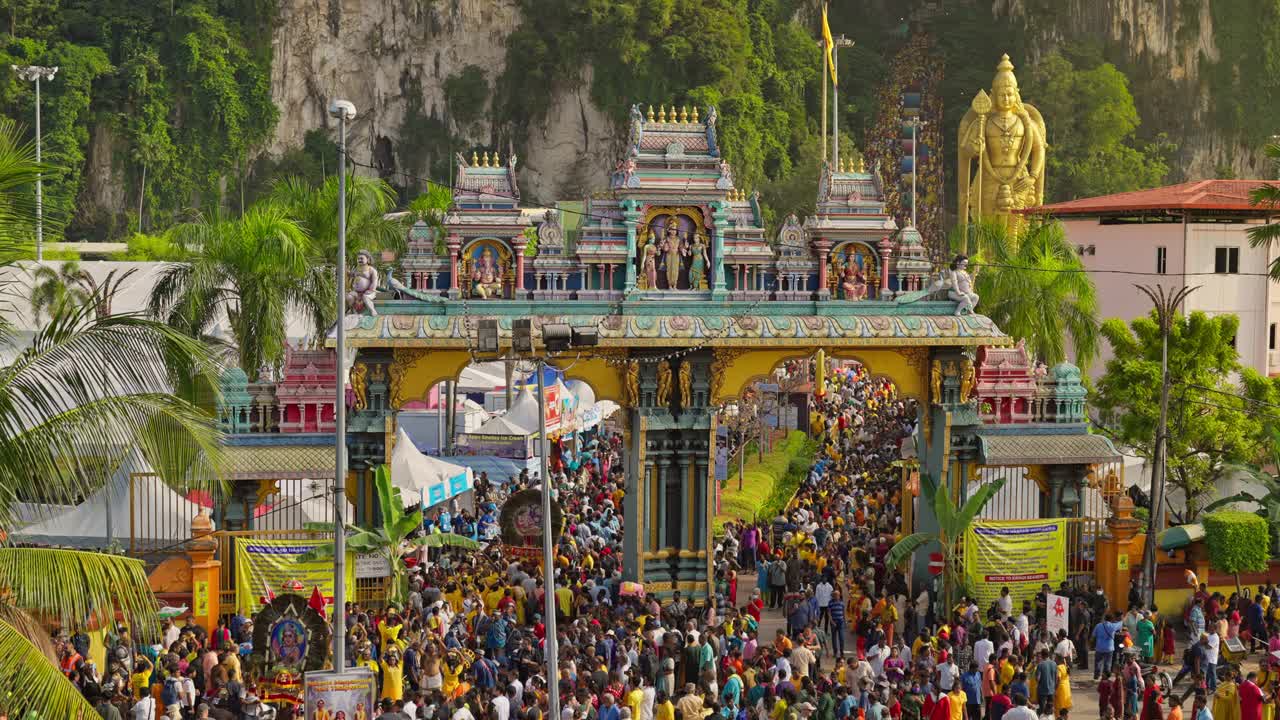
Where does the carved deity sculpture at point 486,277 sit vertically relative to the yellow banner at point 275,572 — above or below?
above

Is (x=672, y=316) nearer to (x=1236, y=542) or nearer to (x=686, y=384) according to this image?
(x=686, y=384)

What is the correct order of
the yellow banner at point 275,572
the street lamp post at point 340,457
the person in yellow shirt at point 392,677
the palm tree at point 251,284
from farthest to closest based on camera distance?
the palm tree at point 251,284 < the yellow banner at point 275,572 < the person in yellow shirt at point 392,677 < the street lamp post at point 340,457

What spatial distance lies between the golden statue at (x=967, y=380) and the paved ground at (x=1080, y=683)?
4362 millimetres

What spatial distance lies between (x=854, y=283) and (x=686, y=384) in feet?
9.90

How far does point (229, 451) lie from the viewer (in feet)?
86.5

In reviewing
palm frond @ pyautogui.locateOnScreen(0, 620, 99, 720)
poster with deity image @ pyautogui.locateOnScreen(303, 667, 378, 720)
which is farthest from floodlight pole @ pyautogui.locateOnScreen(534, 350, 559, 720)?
palm frond @ pyautogui.locateOnScreen(0, 620, 99, 720)

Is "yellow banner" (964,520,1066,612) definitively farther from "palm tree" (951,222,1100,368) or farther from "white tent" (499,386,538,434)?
"white tent" (499,386,538,434)

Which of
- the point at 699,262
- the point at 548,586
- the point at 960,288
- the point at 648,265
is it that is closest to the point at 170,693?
the point at 548,586

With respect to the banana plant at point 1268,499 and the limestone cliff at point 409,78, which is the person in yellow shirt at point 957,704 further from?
the limestone cliff at point 409,78

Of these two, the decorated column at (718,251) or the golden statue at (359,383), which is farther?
the decorated column at (718,251)

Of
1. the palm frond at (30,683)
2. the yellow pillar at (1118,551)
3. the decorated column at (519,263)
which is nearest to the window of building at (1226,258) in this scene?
the yellow pillar at (1118,551)

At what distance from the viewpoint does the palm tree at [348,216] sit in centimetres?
3316

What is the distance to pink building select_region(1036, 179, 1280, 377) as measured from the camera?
4481 centimetres

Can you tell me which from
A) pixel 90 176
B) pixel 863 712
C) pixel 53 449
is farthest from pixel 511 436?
pixel 90 176
